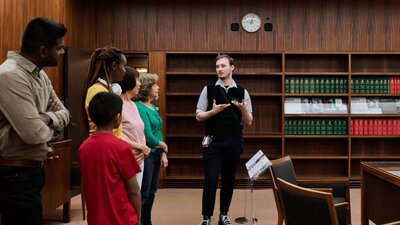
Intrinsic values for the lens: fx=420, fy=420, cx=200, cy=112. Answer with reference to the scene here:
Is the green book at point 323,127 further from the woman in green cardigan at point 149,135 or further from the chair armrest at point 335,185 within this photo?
the woman in green cardigan at point 149,135

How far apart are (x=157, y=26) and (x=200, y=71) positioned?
36.7 inches

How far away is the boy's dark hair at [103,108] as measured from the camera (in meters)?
2.01

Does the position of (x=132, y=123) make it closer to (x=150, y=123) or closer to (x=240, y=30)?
(x=150, y=123)

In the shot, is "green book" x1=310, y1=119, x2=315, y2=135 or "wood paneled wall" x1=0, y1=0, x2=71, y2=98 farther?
"green book" x1=310, y1=119, x2=315, y2=135

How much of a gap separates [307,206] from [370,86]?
4.59 metres

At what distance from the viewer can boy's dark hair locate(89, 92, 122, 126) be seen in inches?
79.2

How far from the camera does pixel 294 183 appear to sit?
326 centimetres

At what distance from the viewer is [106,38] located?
6.32 m

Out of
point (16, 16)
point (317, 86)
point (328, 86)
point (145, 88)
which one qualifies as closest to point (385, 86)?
point (328, 86)

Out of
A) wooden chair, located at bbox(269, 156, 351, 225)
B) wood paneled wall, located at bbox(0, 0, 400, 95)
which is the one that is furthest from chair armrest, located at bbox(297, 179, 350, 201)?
wood paneled wall, located at bbox(0, 0, 400, 95)

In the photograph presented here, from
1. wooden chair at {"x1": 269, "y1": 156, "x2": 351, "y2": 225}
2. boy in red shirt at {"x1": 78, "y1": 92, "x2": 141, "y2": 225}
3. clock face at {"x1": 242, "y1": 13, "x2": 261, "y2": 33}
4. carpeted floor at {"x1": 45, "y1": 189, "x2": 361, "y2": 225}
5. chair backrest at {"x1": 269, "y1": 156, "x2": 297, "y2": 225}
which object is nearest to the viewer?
boy in red shirt at {"x1": 78, "y1": 92, "x2": 141, "y2": 225}

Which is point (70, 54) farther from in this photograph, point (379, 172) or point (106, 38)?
point (379, 172)

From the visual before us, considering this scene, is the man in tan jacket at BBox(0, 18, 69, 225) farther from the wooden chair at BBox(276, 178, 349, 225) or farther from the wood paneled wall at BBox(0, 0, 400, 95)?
the wood paneled wall at BBox(0, 0, 400, 95)

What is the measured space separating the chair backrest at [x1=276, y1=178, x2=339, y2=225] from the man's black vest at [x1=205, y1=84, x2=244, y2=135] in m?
1.64
